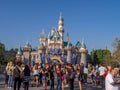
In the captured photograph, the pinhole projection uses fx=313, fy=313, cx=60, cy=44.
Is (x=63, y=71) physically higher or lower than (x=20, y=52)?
lower

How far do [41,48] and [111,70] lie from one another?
9893cm

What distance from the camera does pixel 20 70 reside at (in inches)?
606

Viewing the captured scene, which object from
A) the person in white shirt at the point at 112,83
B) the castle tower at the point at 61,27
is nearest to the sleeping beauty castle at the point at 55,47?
the castle tower at the point at 61,27

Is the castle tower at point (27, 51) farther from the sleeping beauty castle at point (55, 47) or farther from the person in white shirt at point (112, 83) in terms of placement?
the person in white shirt at point (112, 83)

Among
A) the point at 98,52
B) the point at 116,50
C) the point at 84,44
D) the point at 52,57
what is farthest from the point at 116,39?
the point at 98,52

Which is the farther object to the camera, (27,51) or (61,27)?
(61,27)

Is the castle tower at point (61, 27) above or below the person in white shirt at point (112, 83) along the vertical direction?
above

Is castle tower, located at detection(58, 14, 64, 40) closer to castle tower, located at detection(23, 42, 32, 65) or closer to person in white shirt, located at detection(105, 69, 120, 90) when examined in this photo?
castle tower, located at detection(23, 42, 32, 65)

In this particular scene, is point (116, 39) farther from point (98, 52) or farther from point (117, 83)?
point (98, 52)

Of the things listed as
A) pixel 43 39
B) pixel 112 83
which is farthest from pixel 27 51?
pixel 112 83

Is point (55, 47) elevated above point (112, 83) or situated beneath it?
elevated above

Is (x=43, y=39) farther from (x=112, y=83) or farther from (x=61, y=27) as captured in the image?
(x=112, y=83)

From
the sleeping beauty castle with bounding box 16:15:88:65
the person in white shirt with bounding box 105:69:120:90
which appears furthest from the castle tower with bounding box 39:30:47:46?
the person in white shirt with bounding box 105:69:120:90

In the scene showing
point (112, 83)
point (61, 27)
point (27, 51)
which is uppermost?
point (61, 27)
